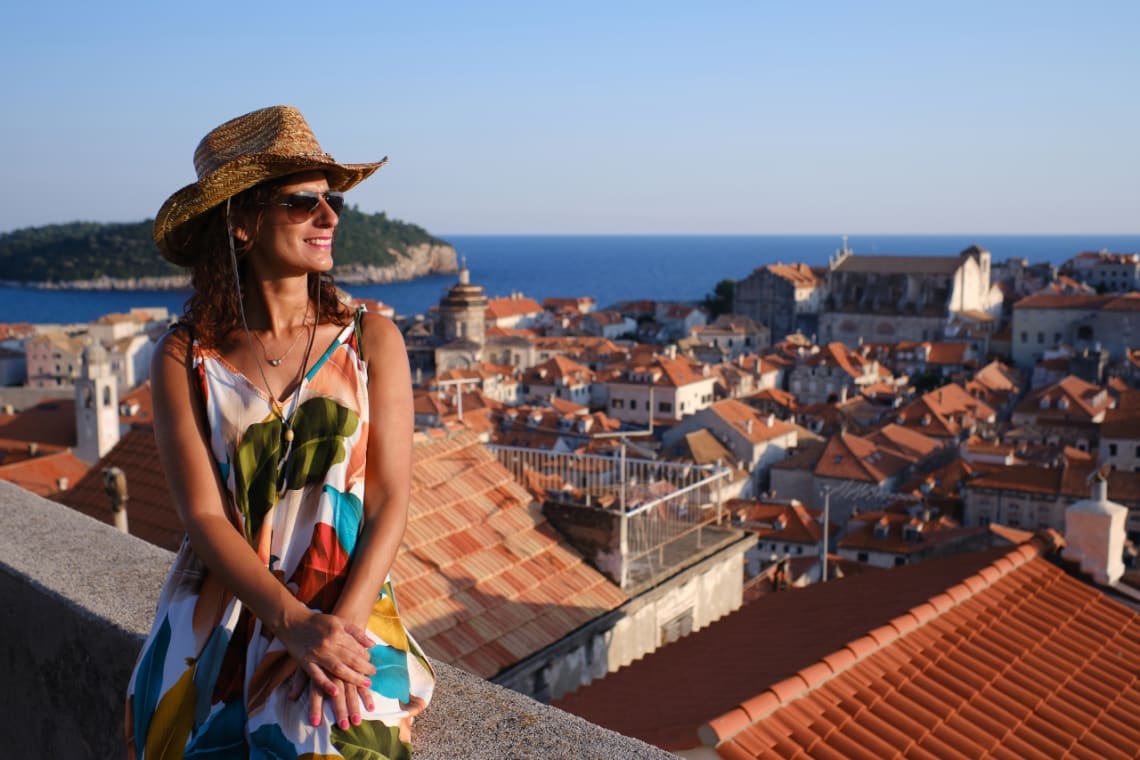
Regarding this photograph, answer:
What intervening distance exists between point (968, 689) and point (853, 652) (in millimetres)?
485

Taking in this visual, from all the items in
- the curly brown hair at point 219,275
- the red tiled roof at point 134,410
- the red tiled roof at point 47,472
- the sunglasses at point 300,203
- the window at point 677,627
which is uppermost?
the sunglasses at point 300,203

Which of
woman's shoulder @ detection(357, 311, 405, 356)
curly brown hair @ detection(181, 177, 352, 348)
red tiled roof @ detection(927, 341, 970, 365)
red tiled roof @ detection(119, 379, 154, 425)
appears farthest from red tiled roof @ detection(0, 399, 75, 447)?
red tiled roof @ detection(927, 341, 970, 365)

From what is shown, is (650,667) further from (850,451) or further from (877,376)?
(877,376)

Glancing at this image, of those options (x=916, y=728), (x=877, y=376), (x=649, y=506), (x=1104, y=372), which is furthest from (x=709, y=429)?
(x=916, y=728)

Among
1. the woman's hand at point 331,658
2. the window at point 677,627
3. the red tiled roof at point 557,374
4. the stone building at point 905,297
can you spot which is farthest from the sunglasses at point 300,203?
the stone building at point 905,297

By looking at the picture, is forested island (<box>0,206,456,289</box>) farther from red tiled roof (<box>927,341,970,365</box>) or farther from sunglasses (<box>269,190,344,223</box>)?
sunglasses (<box>269,190,344,223</box>)

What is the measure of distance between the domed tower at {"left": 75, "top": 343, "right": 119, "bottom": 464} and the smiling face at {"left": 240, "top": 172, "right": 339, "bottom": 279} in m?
25.1

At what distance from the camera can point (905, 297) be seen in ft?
224

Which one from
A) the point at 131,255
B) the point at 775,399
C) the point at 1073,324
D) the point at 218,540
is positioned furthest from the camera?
the point at 131,255

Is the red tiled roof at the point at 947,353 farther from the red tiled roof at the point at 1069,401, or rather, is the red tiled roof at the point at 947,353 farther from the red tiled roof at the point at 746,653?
the red tiled roof at the point at 746,653

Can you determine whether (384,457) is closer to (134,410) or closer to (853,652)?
(853,652)

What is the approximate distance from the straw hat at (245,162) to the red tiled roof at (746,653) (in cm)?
232

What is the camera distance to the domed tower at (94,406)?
2527 cm

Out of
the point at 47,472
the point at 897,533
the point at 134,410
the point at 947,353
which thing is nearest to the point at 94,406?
the point at 47,472
